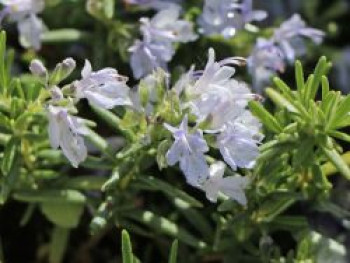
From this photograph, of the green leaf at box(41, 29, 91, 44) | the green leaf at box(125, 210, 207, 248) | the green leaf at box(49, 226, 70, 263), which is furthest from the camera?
the green leaf at box(41, 29, 91, 44)

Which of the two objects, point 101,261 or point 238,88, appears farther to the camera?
point 101,261

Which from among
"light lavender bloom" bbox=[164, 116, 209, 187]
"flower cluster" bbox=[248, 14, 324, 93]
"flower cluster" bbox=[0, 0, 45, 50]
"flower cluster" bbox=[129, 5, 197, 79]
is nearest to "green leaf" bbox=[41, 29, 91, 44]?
"flower cluster" bbox=[0, 0, 45, 50]

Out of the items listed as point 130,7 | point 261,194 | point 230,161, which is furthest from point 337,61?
point 230,161

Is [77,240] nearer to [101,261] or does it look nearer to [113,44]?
[101,261]

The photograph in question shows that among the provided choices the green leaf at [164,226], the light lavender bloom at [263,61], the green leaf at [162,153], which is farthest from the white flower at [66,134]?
the light lavender bloom at [263,61]

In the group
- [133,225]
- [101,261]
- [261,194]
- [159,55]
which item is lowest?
[101,261]

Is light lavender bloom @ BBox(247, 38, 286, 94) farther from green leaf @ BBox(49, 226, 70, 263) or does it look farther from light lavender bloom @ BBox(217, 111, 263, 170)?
green leaf @ BBox(49, 226, 70, 263)

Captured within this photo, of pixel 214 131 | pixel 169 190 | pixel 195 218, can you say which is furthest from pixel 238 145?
pixel 195 218

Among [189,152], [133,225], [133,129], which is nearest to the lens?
[189,152]

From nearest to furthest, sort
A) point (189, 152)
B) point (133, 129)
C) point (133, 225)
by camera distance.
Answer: point (189, 152)
point (133, 129)
point (133, 225)
